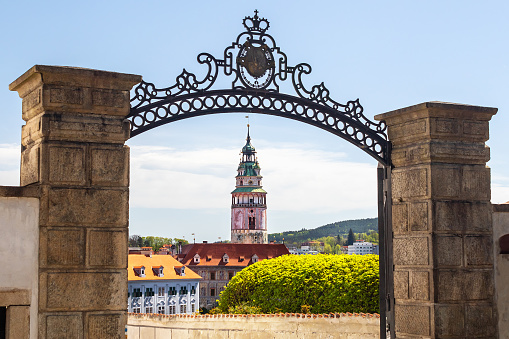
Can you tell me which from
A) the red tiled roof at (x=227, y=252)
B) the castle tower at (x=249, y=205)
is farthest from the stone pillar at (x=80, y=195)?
the castle tower at (x=249, y=205)

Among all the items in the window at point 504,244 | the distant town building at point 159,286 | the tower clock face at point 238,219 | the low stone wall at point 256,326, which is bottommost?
the distant town building at point 159,286

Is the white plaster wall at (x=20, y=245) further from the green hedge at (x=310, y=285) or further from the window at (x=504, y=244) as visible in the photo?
the green hedge at (x=310, y=285)

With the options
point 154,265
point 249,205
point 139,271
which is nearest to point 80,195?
point 139,271

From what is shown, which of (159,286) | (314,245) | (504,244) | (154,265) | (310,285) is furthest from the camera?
(314,245)

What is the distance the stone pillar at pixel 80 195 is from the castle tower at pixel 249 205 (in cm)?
8781

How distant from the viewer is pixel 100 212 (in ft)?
17.8

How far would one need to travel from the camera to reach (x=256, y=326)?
49.2ft

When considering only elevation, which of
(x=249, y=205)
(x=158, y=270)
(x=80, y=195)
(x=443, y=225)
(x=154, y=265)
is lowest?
(x=158, y=270)

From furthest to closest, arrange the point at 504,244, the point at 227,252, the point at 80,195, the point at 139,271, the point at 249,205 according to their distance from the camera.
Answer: the point at 249,205 → the point at 227,252 → the point at 139,271 → the point at 504,244 → the point at 80,195

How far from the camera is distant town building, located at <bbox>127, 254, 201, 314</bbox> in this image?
52.8 m

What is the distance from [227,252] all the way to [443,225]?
69.8 metres

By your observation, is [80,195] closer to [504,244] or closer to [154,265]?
[504,244]

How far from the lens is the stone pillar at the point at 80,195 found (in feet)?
17.2

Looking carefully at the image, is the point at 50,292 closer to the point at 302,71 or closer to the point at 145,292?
the point at 302,71
